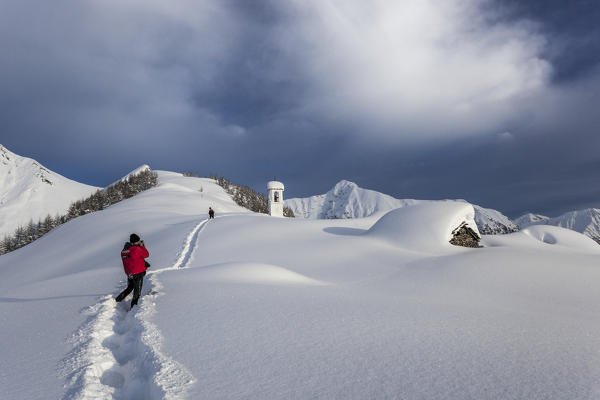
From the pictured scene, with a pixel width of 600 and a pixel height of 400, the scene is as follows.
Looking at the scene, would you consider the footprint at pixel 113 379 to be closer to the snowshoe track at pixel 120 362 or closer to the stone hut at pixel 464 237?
the snowshoe track at pixel 120 362

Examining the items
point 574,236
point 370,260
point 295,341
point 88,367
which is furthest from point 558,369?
point 574,236

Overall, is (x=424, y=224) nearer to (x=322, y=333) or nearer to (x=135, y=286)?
(x=322, y=333)

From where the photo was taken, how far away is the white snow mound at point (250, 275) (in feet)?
33.6

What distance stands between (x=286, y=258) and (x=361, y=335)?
11043 millimetres

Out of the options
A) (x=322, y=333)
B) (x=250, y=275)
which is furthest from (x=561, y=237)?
(x=322, y=333)

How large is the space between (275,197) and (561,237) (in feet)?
113

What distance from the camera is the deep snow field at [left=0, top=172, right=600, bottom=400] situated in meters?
3.90

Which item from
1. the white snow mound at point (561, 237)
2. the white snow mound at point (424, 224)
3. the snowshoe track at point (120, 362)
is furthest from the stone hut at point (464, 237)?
the snowshoe track at point (120, 362)

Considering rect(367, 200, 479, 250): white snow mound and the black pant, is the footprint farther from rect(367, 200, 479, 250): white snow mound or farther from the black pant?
rect(367, 200, 479, 250): white snow mound

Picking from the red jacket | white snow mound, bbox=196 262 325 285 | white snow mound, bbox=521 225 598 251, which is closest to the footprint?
the red jacket

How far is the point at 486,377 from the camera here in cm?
386

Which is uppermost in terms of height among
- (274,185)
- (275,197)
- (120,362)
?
(274,185)

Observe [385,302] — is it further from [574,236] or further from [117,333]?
[574,236]

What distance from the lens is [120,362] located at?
5.34 m
